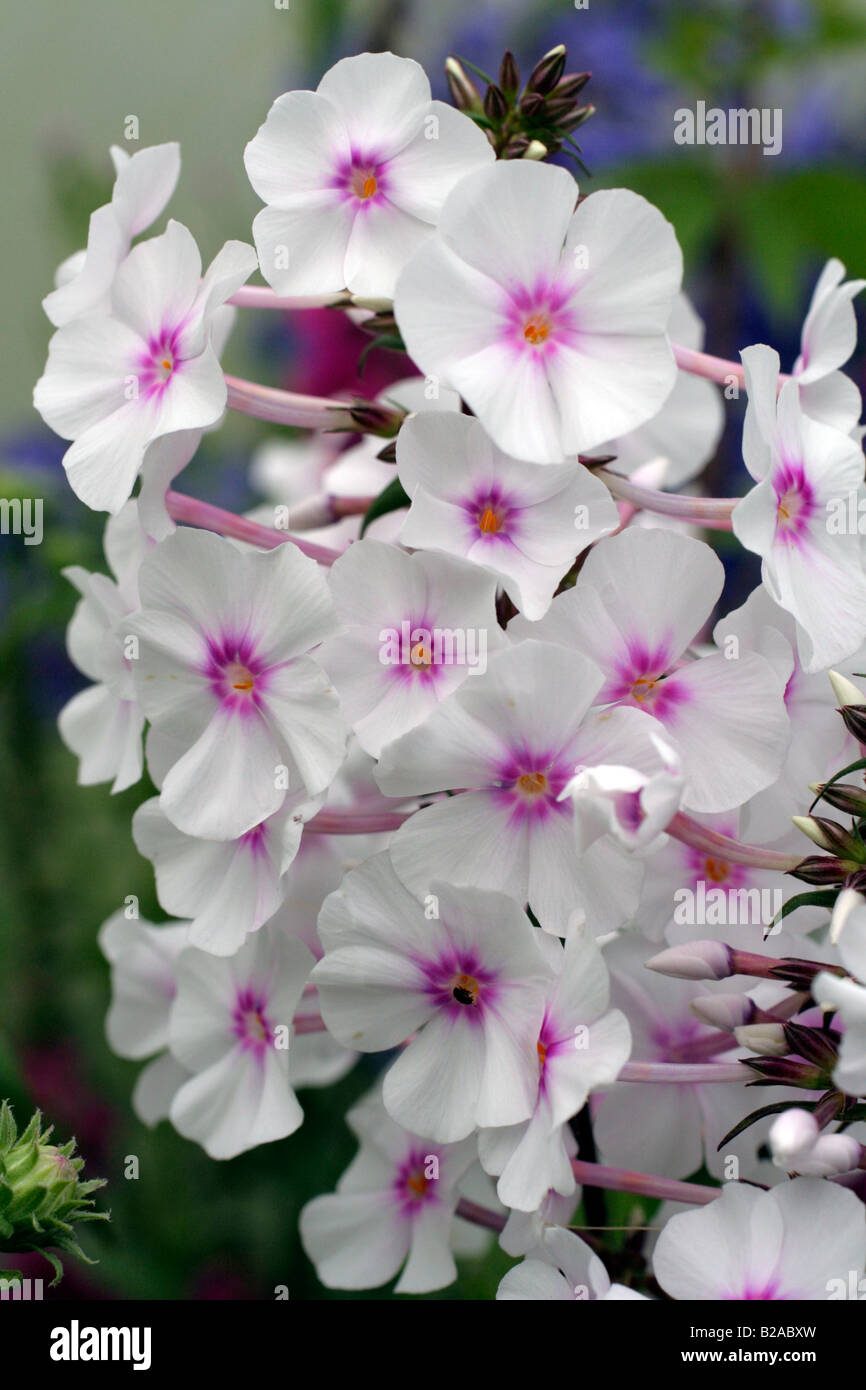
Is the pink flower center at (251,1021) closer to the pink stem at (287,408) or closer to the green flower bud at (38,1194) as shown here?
the green flower bud at (38,1194)

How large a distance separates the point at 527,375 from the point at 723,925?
0.67 feet

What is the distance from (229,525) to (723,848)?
0.21 m

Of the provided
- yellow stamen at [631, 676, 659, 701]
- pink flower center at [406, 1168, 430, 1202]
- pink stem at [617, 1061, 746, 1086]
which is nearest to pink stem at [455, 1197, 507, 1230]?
pink flower center at [406, 1168, 430, 1202]

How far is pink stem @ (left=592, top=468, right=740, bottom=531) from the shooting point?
0.48 metres

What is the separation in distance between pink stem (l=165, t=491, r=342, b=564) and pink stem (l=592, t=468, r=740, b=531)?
0.33 ft

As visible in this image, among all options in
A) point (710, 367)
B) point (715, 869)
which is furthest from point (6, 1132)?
point (710, 367)

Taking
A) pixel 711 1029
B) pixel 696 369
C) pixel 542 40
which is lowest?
pixel 711 1029

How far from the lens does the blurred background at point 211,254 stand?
80 centimetres

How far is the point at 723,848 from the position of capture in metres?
0.45

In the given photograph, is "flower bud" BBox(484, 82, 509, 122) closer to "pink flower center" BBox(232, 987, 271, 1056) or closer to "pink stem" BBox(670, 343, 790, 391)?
"pink stem" BBox(670, 343, 790, 391)

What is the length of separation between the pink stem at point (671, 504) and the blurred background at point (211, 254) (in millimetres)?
374

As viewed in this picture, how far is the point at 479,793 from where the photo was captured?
0.43 meters
